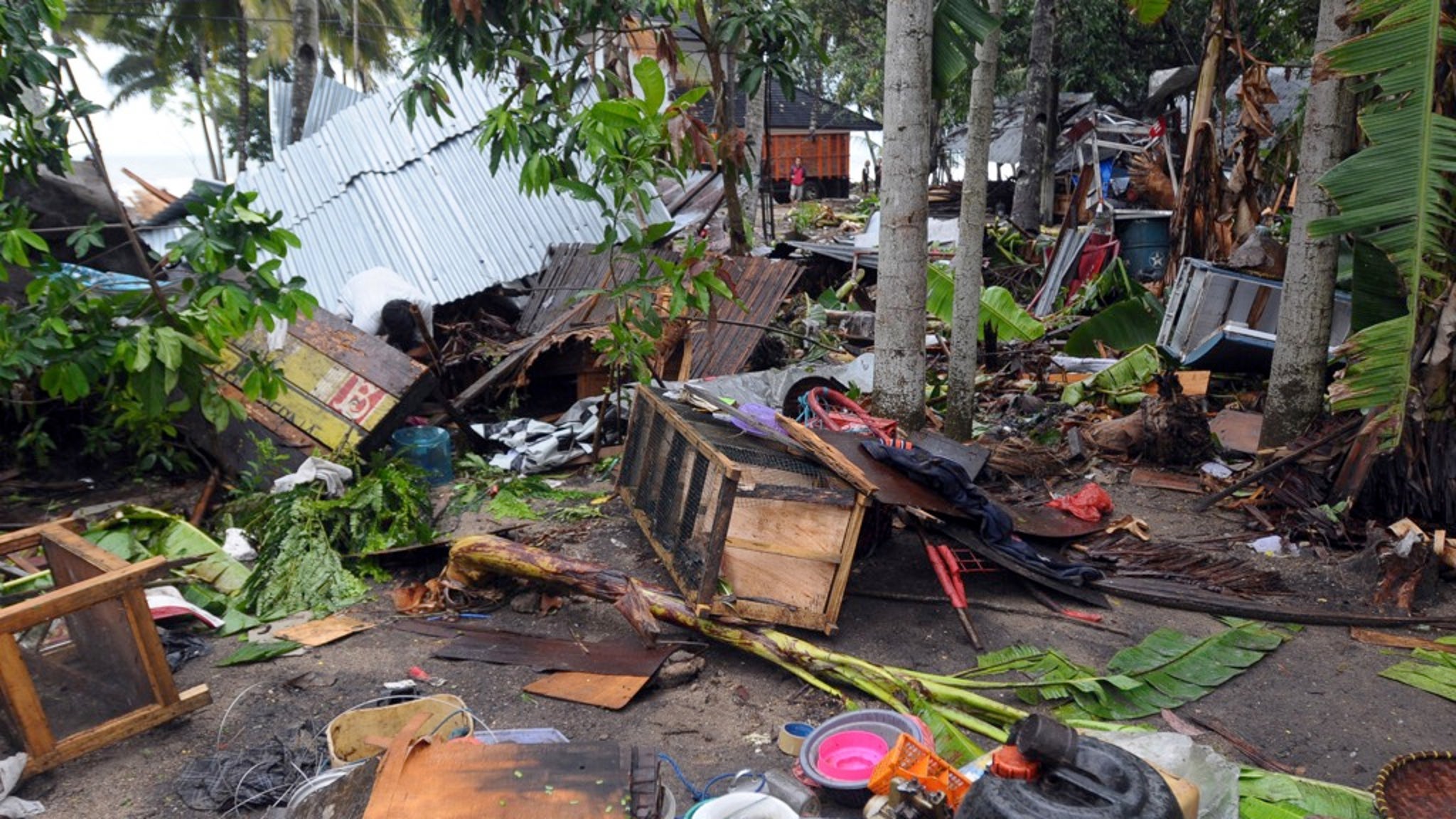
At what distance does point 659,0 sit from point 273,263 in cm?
357

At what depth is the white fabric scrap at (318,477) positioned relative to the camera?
22.5 ft

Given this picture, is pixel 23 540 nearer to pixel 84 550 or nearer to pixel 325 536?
pixel 84 550

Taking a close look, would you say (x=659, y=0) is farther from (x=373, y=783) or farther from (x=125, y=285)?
(x=373, y=783)

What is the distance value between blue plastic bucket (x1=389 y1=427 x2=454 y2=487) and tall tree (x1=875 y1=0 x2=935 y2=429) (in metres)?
3.68

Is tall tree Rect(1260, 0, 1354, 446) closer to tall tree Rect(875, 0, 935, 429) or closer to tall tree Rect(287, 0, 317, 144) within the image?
tall tree Rect(875, 0, 935, 429)

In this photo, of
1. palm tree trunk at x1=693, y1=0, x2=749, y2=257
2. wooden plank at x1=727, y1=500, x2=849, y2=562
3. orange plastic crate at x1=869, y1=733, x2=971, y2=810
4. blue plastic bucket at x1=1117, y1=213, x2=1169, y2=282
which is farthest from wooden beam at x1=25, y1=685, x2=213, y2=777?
blue plastic bucket at x1=1117, y1=213, x2=1169, y2=282

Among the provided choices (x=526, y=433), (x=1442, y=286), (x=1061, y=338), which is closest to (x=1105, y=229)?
(x=1061, y=338)

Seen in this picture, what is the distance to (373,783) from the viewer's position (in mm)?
3078

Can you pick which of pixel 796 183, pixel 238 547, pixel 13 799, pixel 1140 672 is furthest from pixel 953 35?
pixel 796 183

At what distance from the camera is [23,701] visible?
389cm

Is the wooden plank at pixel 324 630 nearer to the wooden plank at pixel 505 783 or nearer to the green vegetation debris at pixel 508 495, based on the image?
the green vegetation debris at pixel 508 495

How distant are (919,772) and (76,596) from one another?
351cm

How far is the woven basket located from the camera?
3.31m

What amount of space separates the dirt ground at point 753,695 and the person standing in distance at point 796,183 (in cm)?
2377
